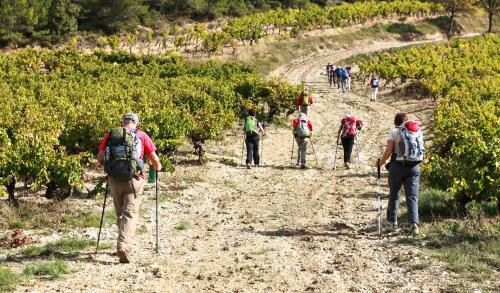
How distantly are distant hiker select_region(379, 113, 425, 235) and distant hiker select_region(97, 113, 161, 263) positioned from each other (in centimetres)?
402

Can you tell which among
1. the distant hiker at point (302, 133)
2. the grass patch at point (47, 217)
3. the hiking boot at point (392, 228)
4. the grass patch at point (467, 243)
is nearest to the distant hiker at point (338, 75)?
the distant hiker at point (302, 133)

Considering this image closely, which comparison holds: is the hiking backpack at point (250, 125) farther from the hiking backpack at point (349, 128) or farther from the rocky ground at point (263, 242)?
the hiking backpack at point (349, 128)

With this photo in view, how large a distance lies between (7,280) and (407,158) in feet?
20.8

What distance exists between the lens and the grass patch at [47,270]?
833 cm

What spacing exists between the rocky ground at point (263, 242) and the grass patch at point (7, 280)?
17 cm

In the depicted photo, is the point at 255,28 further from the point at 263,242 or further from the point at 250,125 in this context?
the point at 263,242

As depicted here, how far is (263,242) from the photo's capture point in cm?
1020

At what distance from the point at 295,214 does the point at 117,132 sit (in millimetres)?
5029

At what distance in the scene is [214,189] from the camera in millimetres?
15328

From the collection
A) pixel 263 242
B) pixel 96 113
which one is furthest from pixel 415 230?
pixel 96 113

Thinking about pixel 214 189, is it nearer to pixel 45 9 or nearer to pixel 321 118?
pixel 321 118

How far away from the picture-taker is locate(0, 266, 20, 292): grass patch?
7.79 m

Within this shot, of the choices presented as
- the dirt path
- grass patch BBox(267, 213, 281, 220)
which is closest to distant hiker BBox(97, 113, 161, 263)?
the dirt path

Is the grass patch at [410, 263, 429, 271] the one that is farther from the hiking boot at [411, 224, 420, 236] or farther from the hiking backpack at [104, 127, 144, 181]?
the hiking backpack at [104, 127, 144, 181]
